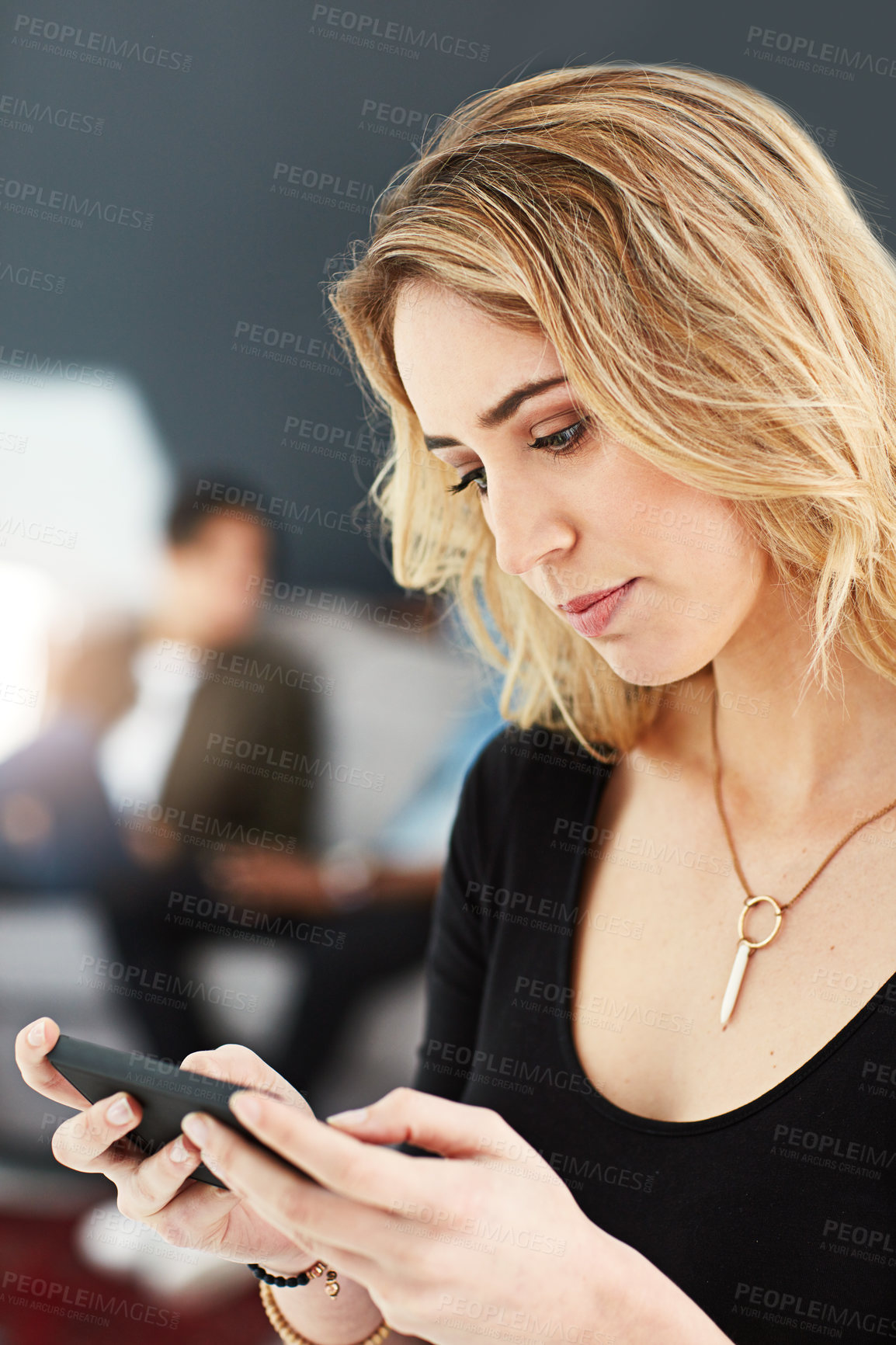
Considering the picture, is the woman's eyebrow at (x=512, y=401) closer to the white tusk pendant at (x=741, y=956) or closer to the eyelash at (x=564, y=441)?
the eyelash at (x=564, y=441)

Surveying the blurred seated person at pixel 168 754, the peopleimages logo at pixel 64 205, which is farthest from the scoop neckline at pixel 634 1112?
the peopleimages logo at pixel 64 205

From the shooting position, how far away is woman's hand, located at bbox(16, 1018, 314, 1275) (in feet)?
2.39

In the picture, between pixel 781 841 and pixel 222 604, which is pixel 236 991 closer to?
pixel 222 604

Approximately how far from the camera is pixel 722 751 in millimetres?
1102

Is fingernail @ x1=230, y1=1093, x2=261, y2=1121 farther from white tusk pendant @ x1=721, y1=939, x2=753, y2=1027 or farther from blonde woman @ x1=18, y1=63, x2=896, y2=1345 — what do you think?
white tusk pendant @ x1=721, y1=939, x2=753, y2=1027

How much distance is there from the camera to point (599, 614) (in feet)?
3.13

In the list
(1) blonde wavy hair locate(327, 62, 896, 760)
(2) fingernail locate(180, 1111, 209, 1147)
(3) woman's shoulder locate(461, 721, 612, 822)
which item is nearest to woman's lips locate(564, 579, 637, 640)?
(1) blonde wavy hair locate(327, 62, 896, 760)

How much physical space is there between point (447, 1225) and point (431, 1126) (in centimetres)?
7

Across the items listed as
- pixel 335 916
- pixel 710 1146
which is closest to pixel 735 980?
pixel 710 1146

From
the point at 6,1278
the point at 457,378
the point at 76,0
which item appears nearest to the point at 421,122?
the point at 76,0

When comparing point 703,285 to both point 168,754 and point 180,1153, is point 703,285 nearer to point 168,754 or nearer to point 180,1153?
point 180,1153

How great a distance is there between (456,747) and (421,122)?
1.78m

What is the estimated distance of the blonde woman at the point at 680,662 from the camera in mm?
802

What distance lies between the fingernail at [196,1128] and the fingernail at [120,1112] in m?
0.11
